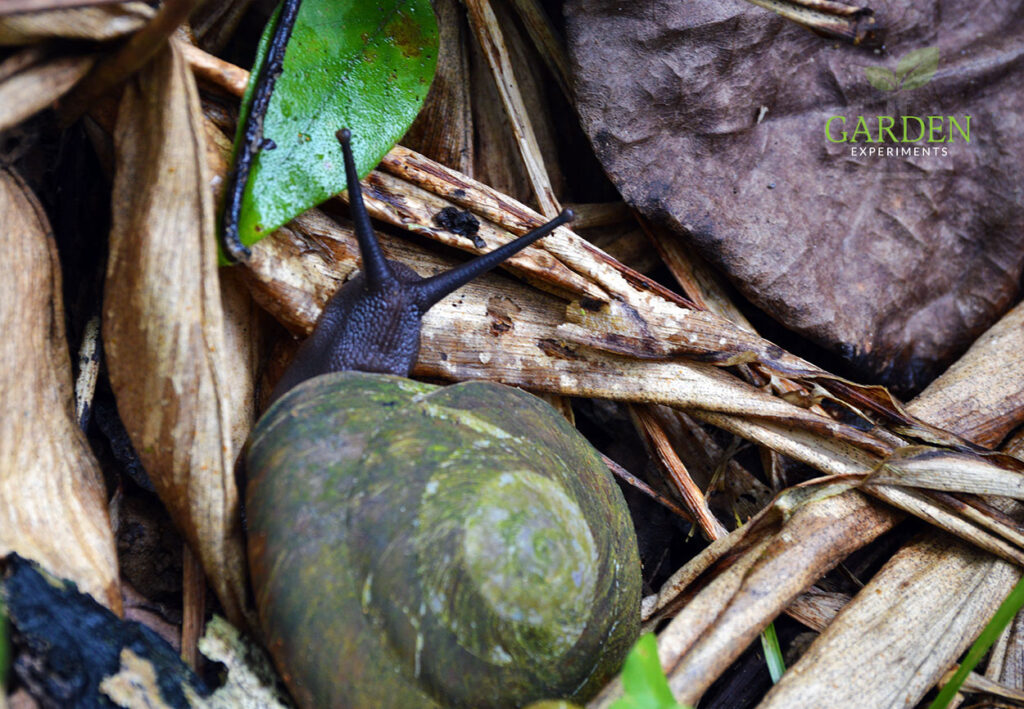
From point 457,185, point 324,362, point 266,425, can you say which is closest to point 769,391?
point 457,185

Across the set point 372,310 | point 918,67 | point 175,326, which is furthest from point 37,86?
point 918,67

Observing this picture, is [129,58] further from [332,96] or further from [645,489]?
[645,489]

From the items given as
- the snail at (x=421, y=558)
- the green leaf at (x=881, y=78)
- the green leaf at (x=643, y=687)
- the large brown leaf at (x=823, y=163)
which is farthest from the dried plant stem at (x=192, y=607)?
the green leaf at (x=881, y=78)

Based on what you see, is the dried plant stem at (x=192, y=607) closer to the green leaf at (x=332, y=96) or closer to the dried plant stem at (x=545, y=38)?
the green leaf at (x=332, y=96)

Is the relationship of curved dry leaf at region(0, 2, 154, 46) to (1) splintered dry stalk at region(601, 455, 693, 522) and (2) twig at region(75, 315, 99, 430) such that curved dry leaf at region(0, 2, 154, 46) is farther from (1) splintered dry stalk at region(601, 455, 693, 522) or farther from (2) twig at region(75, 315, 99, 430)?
(1) splintered dry stalk at region(601, 455, 693, 522)

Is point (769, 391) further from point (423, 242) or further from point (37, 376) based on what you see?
point (37, 376)

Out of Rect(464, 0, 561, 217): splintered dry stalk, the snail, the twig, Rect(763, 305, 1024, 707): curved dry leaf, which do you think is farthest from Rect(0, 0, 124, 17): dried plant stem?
Rect(763, 305, 1024, 707): curved dry leaf
